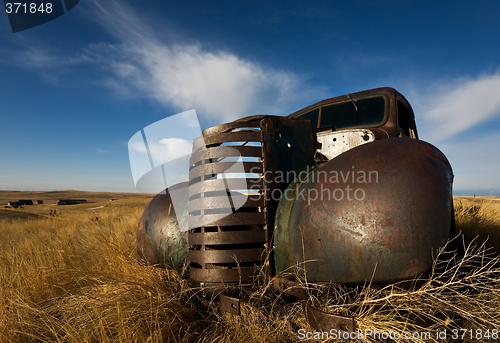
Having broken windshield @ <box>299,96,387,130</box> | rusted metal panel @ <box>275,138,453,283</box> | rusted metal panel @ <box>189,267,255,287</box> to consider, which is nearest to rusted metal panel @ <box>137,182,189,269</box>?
rusted metal panel @ <box>189,267,255,287</box>

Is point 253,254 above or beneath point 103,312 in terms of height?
above

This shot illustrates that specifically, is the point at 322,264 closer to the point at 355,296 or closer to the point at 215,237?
the point at 355,296

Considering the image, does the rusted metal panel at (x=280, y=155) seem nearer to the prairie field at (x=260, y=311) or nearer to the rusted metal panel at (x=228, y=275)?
the rusted metal panel at (x=228, y=275)

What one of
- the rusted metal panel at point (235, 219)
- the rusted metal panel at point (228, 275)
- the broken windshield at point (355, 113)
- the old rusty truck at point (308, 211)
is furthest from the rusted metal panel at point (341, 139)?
the rusted metal panel at point (228, 275)

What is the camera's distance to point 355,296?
1.53 m

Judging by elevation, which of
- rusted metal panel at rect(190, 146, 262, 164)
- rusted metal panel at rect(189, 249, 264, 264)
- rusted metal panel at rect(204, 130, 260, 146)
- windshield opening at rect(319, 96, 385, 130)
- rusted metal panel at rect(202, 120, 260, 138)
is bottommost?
rusted metal panel at rect(189, 249, 264, 264)

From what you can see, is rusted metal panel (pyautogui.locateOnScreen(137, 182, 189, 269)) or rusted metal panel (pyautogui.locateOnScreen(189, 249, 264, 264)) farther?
rusted metal panel (pyautogui.locateOnScreen(137, 182, 189, 269))

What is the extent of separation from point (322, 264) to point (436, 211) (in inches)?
26.1

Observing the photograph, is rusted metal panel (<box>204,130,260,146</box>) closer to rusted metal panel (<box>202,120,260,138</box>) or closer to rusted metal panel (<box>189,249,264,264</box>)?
rusted metal panel (<box>202,120,260,138</box>)

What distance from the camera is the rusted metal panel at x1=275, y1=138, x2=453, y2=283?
4.45ft

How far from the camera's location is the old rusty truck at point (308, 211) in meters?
1.37

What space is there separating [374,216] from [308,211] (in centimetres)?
37

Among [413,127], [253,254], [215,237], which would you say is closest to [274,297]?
[253,254]

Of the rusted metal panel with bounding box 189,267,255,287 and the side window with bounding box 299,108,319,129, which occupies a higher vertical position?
the side window with bounding box 299,108,319,129
